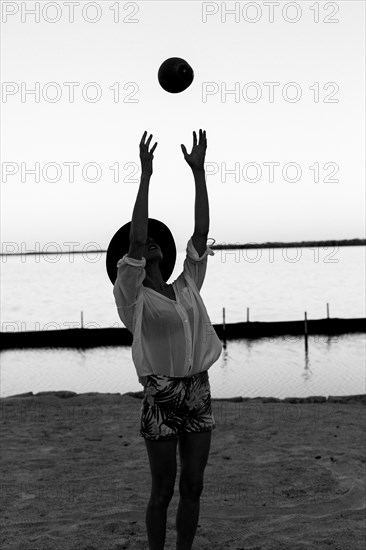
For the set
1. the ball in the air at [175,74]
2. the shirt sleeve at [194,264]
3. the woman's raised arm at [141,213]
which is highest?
the ball in the air at [175,74]

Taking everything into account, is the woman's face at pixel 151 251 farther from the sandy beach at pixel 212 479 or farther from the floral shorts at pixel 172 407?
the sandy beach at pixel 212 479

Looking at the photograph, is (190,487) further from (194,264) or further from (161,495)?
(194,264)

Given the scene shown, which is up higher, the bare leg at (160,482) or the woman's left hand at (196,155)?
the woman's left hand at (196,155)

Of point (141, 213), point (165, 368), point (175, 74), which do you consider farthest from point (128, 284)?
point (175, 74)

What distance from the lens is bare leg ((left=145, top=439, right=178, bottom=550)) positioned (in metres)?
Answer: 3.35

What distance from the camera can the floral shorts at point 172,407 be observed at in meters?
3.33

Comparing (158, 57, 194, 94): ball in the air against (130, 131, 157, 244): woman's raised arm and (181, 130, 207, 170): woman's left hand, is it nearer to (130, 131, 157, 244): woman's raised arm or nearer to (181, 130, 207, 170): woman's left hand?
(181, 130, 207, 170): woman's left hand

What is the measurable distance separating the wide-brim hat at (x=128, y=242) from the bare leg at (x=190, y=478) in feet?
3.51

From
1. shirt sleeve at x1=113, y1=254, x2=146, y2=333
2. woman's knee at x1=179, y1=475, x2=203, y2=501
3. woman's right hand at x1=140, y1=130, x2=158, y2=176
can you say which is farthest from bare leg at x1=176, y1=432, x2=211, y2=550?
woman's right hand at x1=140, y1=130, x2=158, y2=176

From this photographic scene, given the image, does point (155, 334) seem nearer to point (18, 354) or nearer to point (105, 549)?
point (105, 549)

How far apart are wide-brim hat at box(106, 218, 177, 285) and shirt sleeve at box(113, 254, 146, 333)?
0.40 meters

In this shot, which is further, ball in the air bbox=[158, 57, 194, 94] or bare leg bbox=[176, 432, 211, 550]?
ball in the air bbox=[158, 57, 194, 94]

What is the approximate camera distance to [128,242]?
3797 mm

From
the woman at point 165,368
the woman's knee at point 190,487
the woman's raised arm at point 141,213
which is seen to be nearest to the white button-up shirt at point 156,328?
the woman at point 165,368
